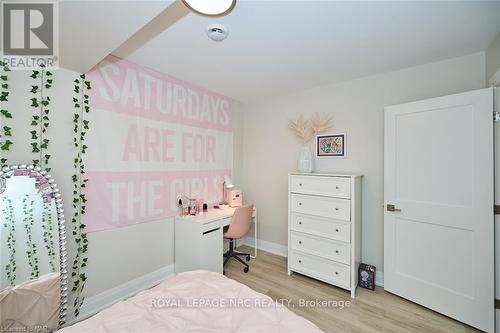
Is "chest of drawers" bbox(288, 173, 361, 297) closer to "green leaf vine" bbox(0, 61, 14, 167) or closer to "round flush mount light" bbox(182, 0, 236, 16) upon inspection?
"round flush mount light" bbox(182, 0, 236, 16)

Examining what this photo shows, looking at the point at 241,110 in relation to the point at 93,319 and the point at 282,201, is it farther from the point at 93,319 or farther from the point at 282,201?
the point at 93,319

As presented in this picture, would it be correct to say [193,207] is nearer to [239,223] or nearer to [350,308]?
[239,223]

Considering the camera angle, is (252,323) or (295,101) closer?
(252,323)

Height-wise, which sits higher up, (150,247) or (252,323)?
(252,323)

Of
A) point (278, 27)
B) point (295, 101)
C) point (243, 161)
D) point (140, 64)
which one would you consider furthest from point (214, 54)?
point (243, 161)

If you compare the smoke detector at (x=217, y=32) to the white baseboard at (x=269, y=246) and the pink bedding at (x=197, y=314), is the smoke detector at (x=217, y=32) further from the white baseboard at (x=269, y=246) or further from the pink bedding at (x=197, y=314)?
the white baseboard at (x=269, y=246)

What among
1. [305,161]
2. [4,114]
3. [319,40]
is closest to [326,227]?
[305,161]

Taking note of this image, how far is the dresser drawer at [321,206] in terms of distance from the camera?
8.14 ft

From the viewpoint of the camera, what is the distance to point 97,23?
133cm

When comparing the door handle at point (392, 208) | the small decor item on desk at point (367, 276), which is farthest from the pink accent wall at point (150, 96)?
the small decor item on desk at point (367, 276)

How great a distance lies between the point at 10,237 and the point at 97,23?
1.63 m

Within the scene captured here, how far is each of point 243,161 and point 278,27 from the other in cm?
249

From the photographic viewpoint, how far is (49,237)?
1743 millimetres

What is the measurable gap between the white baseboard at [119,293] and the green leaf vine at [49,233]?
0.62m
